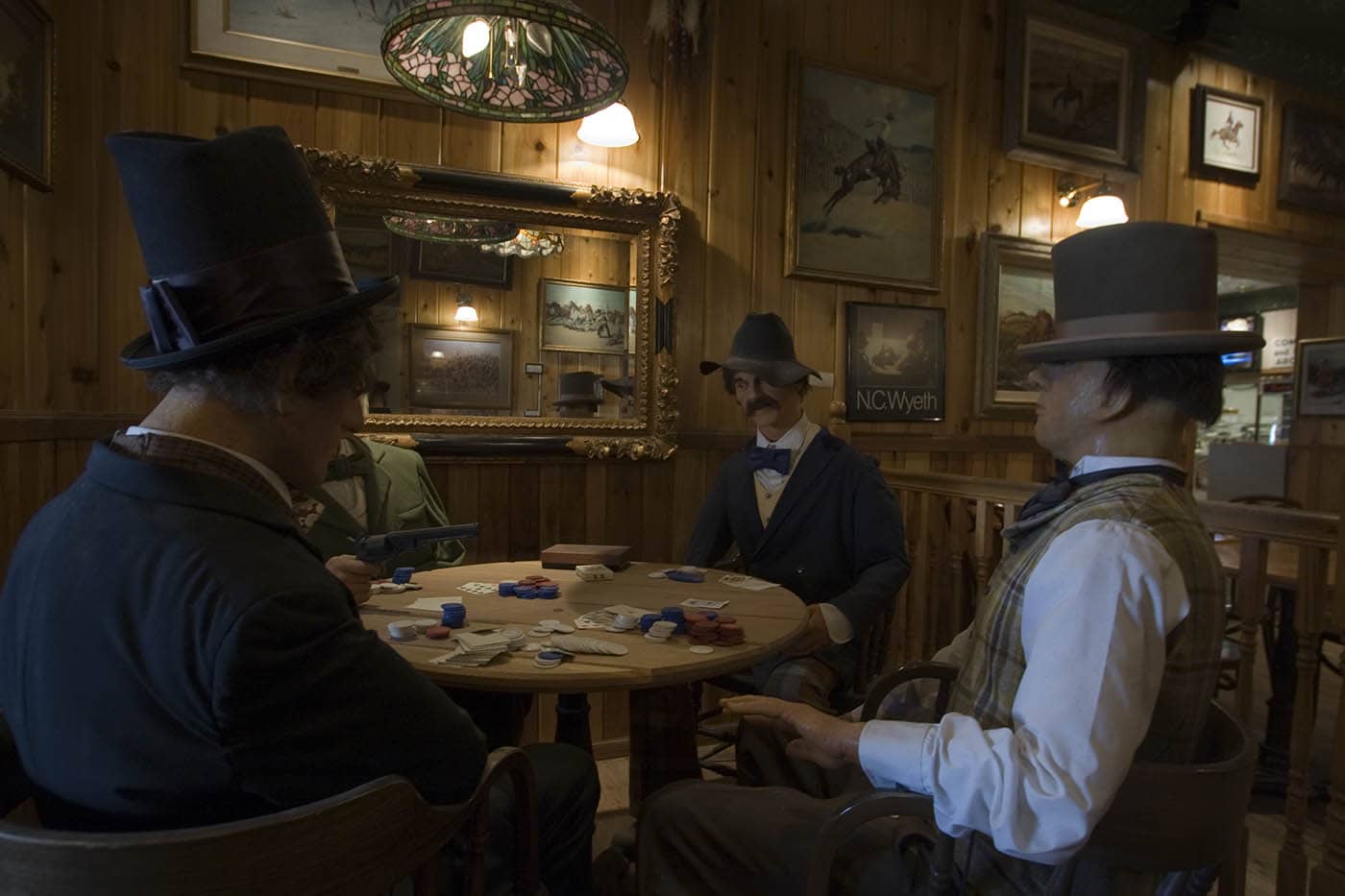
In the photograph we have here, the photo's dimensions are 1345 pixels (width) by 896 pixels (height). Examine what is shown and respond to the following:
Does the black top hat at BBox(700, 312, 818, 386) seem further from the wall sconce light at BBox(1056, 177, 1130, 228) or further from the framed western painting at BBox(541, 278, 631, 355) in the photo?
the wall sconce light at BBox(1056, 177, 1130, 228)

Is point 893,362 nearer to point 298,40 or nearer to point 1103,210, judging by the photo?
point 1103,210

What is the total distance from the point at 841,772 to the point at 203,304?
1460 mm

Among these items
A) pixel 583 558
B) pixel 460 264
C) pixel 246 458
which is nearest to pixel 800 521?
pixel 583 558

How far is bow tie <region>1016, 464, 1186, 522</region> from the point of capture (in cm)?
116

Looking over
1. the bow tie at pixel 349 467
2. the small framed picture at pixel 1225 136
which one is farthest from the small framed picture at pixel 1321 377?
the bow tie at pixel 349 467

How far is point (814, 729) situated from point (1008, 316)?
3.43 meters

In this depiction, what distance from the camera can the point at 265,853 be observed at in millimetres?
732

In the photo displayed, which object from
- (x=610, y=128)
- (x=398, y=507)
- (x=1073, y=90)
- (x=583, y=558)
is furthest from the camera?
(x=1073, y=90)

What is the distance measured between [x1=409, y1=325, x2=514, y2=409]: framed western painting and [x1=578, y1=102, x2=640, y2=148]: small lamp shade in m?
0.82

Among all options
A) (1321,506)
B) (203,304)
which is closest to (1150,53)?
(1321,506)

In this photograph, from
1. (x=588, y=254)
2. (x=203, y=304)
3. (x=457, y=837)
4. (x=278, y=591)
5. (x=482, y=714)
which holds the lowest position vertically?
(x=482, y=714)

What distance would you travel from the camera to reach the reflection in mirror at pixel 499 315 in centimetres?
294

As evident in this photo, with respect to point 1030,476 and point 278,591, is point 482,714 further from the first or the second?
point 1030,476

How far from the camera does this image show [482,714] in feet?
7.01
